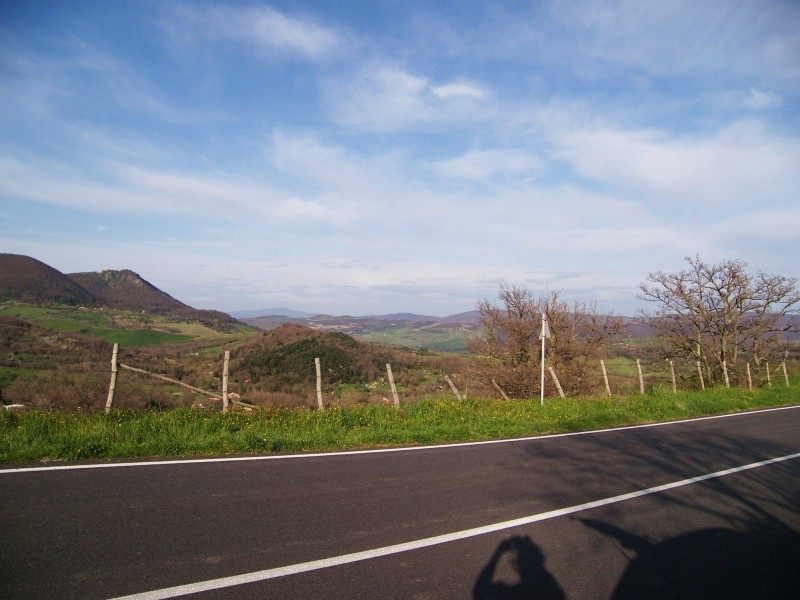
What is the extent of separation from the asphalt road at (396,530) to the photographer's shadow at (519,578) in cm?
2

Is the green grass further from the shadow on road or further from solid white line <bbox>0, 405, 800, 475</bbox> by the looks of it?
the shadow on road

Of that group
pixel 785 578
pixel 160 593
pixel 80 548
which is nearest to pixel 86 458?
pixel 80 548

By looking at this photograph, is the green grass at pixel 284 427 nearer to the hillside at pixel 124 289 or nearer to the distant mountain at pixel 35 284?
the distant mountain at pixel 35 284

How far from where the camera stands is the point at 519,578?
Result: 3.94 m

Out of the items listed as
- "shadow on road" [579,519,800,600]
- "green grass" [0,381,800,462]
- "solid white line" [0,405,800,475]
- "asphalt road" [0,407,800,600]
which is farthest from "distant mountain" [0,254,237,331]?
"shadow on road" [579,519,800,600]

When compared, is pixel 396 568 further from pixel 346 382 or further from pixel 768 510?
pixel 346 382

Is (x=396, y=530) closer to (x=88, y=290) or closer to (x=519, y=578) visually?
(x=519, y=578)

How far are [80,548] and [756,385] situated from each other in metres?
33.1

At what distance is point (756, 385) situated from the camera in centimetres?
2755

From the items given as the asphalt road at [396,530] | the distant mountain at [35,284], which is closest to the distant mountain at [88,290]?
the distant mountain at [35,284]

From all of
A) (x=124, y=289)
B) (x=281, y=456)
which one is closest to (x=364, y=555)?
(x=281, y=456)

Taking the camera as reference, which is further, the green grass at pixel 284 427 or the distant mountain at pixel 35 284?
the distant mountain at pixel 35 284

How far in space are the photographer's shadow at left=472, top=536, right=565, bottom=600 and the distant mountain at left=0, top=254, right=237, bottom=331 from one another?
59.7m

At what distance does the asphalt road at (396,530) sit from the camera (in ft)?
12.2
